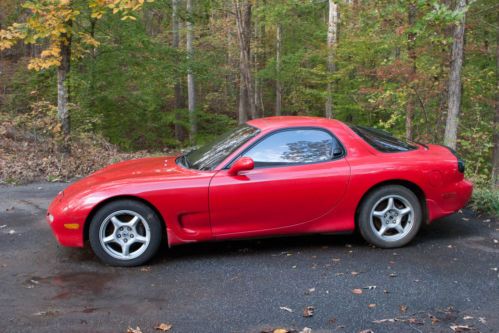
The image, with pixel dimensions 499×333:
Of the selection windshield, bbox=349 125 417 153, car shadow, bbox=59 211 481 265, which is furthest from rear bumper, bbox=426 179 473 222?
windshield, bbox=349 125 417 153

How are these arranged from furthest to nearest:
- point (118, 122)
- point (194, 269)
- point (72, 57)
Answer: point (118, 122)
point (72, 57)
point (194, 269)

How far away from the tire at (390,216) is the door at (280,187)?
36cm

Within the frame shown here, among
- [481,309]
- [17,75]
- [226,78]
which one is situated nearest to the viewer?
[481,309]

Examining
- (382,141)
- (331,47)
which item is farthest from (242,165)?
(331,47)

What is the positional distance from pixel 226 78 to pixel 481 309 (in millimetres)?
26448

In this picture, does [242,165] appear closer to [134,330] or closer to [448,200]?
[134,330]

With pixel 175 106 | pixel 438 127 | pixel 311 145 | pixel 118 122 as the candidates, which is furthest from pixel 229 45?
pixel 311 145

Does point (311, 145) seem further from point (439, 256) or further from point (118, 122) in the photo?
point (118, 122)

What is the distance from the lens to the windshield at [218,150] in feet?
17.3

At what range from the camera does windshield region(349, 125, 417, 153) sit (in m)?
5.51

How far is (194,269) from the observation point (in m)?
4.84

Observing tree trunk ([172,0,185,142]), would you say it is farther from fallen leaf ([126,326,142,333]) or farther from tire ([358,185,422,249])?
fallen leaf ([126,326,142,333])

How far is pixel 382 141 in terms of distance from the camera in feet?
18.5

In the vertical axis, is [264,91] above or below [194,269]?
above
